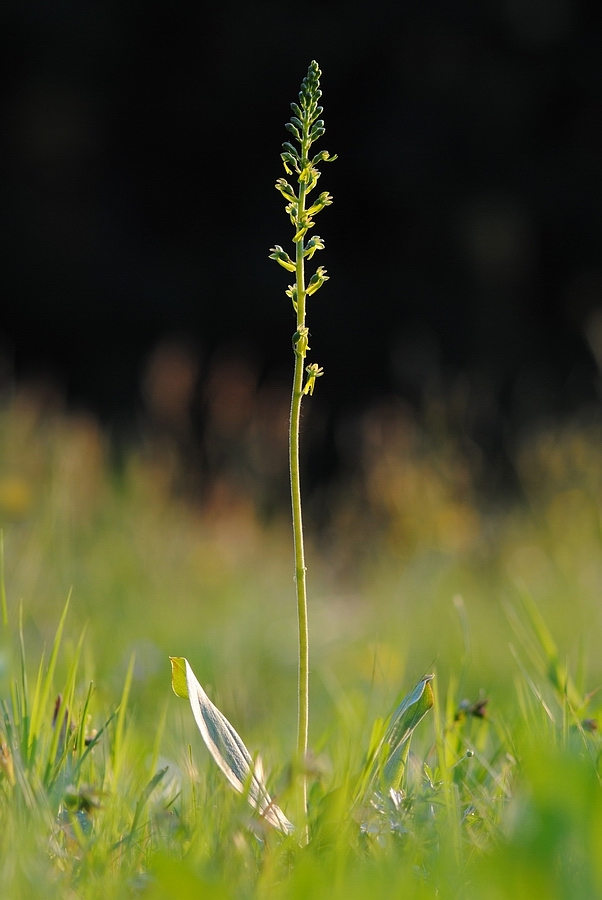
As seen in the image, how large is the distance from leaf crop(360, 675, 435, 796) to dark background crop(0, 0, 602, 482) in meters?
9.46

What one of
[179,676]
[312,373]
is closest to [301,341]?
[312,373]

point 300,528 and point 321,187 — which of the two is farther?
point 321,187

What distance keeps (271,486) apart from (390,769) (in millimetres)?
5116

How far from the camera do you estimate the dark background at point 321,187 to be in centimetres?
1062

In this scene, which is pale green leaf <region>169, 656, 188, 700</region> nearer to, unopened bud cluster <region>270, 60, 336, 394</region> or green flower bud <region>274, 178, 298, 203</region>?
unopened bud cluster <region>270, 60, 336, 394</region>

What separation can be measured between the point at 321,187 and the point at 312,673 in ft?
31.1

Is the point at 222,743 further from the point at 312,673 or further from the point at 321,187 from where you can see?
the point at 321,187

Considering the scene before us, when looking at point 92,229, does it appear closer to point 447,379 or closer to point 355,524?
point 447,379

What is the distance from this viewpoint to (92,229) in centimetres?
1112

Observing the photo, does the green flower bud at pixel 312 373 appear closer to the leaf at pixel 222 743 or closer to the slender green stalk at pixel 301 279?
the slender green stalk at pixel 301 279

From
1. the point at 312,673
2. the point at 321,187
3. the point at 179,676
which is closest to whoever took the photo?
the point at 179,676

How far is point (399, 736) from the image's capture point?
89 centimetres

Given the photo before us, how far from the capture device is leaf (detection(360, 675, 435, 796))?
2.85 ft

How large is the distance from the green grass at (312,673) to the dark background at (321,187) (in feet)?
16.5
